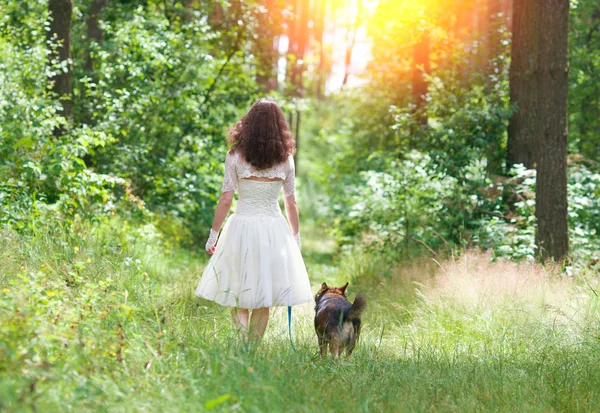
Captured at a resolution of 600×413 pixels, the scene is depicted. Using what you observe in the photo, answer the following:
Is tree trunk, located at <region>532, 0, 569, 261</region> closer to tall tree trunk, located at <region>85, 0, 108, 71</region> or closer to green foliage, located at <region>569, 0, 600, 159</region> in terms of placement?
green foliage, located at <region>569, 0, 600, 159</region>

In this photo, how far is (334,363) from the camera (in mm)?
5637

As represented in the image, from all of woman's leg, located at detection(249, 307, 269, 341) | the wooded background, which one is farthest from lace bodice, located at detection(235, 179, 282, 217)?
the wooded background

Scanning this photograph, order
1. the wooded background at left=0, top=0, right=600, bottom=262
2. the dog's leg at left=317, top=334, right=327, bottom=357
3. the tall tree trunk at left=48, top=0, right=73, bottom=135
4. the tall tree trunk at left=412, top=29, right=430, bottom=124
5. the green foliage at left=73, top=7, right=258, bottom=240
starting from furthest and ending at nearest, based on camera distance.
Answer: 1. the tall tree trunk at left=412, top=29, right=430, bottom=124
2. the green foliage at left=73, top=7, right=258, bottom=240
3. the tall tree trunk at left=48, top=0, right=73, bottom=135
4. the wooded background at left=0, top=0, right=600, bottom=262
5. the dog's leg at left=317, top=334, right=327, bottom=357

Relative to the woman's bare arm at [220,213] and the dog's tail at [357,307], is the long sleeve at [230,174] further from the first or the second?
the dog's tail at [357,307]

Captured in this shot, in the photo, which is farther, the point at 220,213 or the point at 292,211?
the point at 292,211

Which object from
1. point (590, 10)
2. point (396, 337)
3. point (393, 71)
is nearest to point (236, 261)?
point (396, 337)

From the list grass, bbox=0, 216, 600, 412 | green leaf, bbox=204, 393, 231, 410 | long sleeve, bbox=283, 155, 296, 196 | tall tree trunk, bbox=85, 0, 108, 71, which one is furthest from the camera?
tall tree trunk, bbox=85, 0, 108, 71

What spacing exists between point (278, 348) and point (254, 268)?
83 centimetres

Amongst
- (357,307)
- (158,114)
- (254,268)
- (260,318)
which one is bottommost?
(260,318)

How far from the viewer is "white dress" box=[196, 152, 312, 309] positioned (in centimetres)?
620

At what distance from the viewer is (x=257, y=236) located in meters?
6.27

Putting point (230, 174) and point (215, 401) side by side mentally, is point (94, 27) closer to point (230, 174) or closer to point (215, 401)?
point (230, 174)

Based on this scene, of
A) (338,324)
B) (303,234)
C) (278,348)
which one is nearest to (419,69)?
(303,234)

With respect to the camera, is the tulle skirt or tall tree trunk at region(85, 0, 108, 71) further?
tall tree trunk at region(85, 0, 108, 71)
